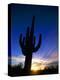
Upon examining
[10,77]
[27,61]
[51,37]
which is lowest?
[10,77]

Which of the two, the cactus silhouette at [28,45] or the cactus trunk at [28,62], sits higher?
the cactus silhouette at [28,45]

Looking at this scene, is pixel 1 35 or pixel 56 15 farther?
pixel 56 15

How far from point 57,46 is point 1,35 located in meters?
0.43

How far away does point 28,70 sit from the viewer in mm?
1689

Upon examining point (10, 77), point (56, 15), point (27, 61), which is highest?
point (56, 15)

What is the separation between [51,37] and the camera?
1.75m

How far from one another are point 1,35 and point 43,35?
308 mm

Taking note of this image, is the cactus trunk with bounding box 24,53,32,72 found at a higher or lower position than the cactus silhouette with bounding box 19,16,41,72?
lower

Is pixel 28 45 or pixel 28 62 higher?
pixel 28 45

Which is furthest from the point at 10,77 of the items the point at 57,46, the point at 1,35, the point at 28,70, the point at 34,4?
the point at 34,4

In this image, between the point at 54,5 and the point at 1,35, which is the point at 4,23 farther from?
the point at 54,5

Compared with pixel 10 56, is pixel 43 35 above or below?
above

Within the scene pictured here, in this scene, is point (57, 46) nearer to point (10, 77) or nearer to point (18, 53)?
point (18, 53)

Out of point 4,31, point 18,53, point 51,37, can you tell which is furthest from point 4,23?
point 51,37
